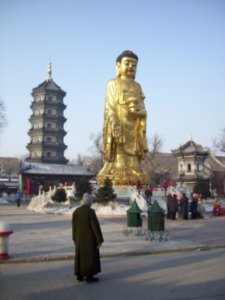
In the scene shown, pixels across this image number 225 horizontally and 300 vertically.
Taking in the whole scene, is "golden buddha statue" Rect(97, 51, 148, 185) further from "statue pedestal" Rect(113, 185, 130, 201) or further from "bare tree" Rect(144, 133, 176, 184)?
"bare tree" Rect(144, 133, 176, 184)

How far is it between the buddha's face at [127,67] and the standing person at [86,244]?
79.1ft

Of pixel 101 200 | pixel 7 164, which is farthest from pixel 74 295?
pixel 7 164

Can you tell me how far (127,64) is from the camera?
97.3 ft

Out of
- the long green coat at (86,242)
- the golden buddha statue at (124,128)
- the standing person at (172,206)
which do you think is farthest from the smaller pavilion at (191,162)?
the long green coat at (86,242)

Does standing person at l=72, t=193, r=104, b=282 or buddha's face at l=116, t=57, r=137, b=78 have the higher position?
buddha's face at l=116, t=57, r=137, b=78

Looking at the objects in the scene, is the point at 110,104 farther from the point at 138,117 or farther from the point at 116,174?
the point at 116,174

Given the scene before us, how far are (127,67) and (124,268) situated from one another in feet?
77.8

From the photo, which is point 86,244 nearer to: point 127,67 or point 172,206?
point 172,206

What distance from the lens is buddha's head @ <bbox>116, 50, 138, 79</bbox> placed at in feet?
97.3

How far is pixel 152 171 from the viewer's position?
5509cm

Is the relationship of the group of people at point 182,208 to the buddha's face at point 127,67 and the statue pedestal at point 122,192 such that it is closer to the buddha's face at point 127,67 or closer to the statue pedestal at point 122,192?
the statue pedestal at point 122,192

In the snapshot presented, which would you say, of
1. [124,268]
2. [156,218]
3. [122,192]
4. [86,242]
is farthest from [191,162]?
[86,242]

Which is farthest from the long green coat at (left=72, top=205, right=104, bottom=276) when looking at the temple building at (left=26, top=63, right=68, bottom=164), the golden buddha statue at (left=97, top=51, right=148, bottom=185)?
the temple building at (left=26, top=63, right=68, bottom=164)

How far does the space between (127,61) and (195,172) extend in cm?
2669
